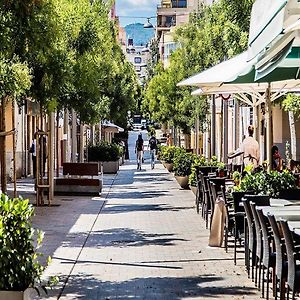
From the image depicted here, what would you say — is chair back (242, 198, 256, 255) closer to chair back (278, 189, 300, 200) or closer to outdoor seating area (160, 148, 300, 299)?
outdoor seating area (160, 148, 300, 299)

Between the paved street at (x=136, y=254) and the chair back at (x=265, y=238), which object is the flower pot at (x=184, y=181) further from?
the chair back at (x=265, y=238)

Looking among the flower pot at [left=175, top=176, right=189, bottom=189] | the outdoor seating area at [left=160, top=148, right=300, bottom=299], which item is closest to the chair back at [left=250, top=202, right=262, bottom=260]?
the outdoor seating area at [left=160, top=148, right=300, bottom=299]

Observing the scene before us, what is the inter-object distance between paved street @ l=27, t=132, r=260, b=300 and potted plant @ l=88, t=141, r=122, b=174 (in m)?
19.8

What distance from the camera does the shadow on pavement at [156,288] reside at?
10359 millimetres

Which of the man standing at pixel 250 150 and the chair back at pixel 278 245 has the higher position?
the man standing at pixel 250 150

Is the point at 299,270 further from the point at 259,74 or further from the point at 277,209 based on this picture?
the point at 259,74

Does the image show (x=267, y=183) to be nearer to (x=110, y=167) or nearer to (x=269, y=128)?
(x=269, y=128)

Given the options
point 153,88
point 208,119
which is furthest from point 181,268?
point 153,88

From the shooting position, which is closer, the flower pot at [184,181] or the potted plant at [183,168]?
the potted plant at [183,168]

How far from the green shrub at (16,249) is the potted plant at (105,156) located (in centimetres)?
3683

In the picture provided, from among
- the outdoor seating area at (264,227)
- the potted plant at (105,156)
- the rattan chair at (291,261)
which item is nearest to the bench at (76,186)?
the outdoor seating area at (264,227)

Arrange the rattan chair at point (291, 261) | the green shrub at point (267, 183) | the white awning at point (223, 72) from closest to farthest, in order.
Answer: the rattan chair at point (291, 261) → the green shrub at point (267, 183) → the white awning at point (223, 72)

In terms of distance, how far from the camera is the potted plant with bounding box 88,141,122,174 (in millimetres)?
44406

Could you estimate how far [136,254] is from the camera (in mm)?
14039
